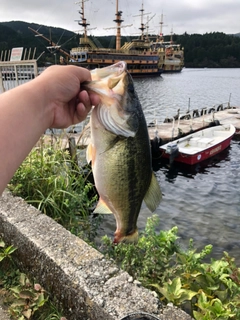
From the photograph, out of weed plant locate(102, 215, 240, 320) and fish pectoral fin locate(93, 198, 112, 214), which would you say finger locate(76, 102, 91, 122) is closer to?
fish pectoral fin locate(93, 198, 112, 214)

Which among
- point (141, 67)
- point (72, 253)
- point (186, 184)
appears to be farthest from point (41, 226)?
point (141, 67)

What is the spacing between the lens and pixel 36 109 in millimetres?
1503

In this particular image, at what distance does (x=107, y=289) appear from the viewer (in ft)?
7.78

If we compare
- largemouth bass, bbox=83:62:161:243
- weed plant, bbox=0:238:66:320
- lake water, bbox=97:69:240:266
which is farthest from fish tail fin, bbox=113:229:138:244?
lake water, bbox=97:69:240:266

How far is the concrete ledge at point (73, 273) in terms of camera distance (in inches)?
88.0

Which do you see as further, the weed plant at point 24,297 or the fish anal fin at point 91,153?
the weed plant at point 24,297

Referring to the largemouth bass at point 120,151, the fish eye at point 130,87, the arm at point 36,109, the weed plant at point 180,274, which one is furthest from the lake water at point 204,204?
the fish eye at point 130,87

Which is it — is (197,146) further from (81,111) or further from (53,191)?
(81,111)

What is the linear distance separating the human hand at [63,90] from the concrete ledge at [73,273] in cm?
141

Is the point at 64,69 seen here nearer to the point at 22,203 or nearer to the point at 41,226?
the point at 41,226

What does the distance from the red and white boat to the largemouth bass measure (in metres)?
12.0

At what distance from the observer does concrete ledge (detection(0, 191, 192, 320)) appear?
7.34ft

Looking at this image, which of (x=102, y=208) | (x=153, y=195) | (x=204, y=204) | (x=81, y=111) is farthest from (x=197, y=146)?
(x=81, y=111)

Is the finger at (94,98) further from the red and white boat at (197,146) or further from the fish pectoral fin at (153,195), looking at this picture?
the red and white boat at (197,146)
